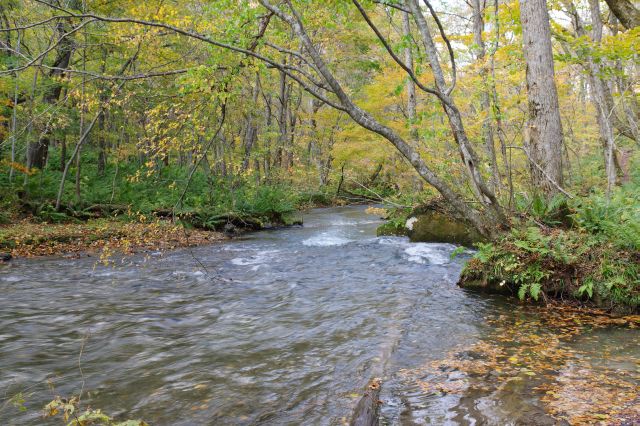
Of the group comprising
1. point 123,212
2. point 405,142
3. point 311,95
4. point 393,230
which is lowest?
point 393,230

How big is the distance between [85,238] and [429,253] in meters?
9.29

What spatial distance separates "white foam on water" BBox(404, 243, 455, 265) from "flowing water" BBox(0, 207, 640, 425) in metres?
0.90

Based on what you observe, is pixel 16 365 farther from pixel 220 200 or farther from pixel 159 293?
pixel 220 200

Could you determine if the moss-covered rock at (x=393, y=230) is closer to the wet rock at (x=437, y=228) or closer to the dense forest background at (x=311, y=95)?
the wet rock at (x=437, y=228)

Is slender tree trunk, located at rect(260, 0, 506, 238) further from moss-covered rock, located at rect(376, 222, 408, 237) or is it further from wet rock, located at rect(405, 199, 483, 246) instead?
moss-covered rock, located at rect(376, 222, 408, 237)

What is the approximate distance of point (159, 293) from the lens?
7.94 m

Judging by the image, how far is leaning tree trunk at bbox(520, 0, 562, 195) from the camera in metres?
7.61

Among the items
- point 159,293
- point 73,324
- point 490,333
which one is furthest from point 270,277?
point 490,333

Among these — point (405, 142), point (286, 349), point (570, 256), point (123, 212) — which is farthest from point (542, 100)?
point (123, 212)

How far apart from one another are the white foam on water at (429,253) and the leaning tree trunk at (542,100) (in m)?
3.15

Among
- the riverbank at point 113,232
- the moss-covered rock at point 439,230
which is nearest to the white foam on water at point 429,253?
the moss-covered rock at point 439,230

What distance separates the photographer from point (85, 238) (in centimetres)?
1226

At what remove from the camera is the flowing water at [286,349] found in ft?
12.4

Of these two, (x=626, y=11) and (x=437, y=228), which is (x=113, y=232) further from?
(x=626, y=11)
